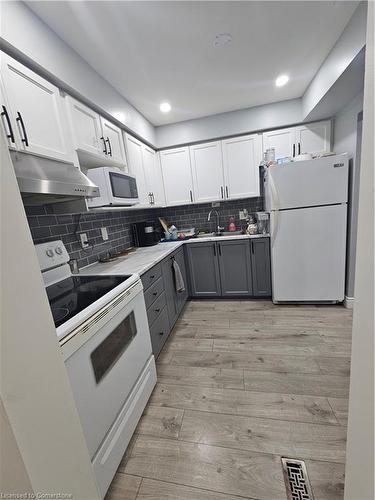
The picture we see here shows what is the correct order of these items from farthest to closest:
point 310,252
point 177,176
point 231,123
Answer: point 177,176
point 231,123
point 310,252

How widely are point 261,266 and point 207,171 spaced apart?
1.54 m

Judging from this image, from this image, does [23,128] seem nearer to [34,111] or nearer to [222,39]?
[34,111]

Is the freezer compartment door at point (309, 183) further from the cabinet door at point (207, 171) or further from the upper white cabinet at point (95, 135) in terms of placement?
the upper white cabinet at point (95, 135)

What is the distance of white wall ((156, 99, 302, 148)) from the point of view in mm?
2639

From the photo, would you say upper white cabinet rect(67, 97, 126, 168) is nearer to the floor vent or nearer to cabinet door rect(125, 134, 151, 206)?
cabinet door rect(125, 134, 151, 206)

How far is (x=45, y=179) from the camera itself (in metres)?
1.13

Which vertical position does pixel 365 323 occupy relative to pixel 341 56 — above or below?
below

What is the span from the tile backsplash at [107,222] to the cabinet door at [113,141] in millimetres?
598

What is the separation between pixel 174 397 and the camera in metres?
1.54

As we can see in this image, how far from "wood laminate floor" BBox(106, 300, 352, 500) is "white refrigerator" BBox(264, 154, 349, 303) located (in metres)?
0.41

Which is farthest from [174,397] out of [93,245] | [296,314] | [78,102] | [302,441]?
[78,102]

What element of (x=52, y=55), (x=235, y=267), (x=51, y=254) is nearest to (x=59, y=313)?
(x=51, y=254)

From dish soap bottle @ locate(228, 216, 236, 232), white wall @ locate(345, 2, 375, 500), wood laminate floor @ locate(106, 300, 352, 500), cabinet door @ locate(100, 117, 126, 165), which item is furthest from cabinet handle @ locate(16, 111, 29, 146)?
dish soap bottle @ locate(228, 216, 236, 232)

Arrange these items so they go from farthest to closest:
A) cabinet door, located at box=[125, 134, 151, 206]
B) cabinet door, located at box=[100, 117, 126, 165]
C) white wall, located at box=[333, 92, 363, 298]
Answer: cabinet door, located at box=[125, 134, 151, 206]
white wall, located at box=[333, 92, 363, 298]
cabinet door, located at box=[100, 117, 126, 165]
